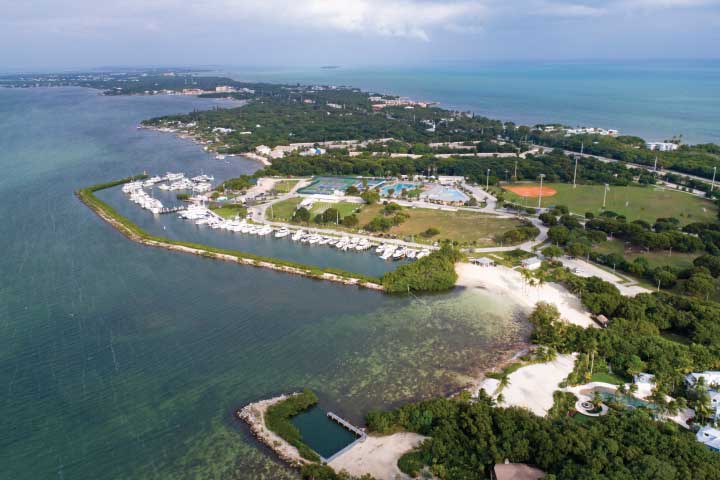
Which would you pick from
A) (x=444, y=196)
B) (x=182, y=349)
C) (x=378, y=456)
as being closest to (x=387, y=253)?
(x=444, y=196)

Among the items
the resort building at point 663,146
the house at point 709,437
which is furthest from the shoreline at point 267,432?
the resort building at point 663,146

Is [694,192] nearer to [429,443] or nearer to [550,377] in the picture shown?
[550,377]

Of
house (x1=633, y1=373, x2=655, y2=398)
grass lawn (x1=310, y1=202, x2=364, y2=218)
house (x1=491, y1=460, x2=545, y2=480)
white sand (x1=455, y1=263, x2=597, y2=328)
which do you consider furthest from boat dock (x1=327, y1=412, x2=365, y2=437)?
grass lawn (x1=310, y1=202, x2=364, y2=218)

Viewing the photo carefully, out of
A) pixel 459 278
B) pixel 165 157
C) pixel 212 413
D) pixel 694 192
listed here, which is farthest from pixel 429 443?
pixel 165 157

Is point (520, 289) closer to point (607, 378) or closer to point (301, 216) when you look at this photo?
point (607, 378)

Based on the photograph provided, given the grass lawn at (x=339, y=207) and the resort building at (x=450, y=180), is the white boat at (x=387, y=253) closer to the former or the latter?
the grass lawn at (x=339, y=207)
